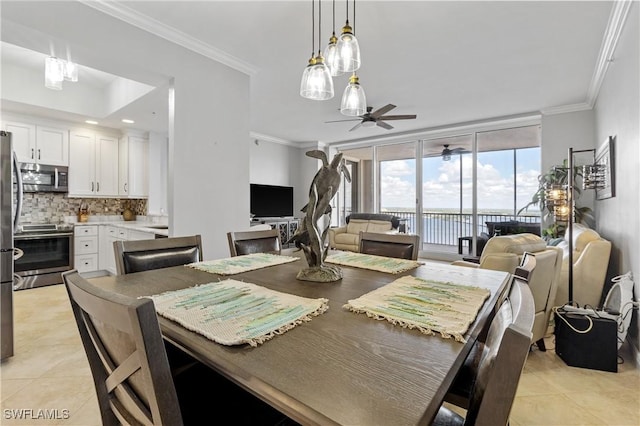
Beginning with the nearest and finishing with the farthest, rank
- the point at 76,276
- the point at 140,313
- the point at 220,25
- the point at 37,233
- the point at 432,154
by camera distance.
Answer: the point at 140,313
the point at 76,276
the point at 220,25
the point at 37,233
the point at 432,154

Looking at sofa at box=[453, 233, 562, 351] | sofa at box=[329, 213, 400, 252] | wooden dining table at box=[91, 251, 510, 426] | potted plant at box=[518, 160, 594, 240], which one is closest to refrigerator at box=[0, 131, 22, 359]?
wooden dining table at box=[91, 251, 510, 426]

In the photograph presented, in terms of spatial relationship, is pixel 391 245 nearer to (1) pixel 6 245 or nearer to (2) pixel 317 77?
(2) pixel 317 77

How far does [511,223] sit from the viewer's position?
5480 mm

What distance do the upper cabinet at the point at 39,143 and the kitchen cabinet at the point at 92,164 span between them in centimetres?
11

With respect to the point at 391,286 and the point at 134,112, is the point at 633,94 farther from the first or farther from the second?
the point at 134,112

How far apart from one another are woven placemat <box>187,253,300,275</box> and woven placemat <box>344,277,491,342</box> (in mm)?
707

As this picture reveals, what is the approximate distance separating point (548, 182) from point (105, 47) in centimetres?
557

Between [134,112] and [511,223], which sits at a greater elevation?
[134,112]

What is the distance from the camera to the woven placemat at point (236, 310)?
796 millimetres

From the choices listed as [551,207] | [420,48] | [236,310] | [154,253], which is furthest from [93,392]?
[551,207]

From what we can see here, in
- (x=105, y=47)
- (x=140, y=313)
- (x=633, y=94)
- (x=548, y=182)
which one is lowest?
(x=140, y=313)

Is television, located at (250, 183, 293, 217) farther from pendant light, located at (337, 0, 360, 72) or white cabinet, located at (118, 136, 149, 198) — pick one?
pendant light, located at (337, 0, 360, 72)

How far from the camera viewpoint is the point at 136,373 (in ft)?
2.22

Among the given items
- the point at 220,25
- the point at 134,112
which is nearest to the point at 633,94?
the point at 220,25
